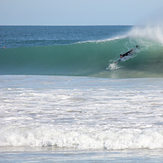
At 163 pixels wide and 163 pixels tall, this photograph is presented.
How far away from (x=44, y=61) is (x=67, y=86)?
8283 mm

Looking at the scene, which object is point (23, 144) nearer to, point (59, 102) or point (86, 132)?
point (86, 132)

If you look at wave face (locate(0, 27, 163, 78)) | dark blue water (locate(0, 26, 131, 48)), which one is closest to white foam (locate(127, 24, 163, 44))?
wave face (locate(0, 27, 163, 78))

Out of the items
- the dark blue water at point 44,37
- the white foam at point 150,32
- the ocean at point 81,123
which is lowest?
the ocean at point 81,123

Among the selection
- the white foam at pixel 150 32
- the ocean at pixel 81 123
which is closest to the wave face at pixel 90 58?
the white foam at pixel 150 32

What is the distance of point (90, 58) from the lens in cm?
1502

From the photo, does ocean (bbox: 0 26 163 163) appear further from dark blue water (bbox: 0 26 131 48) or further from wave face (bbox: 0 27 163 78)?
dark blue water (bbox: 0 26 131 48)

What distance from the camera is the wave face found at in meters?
12.6

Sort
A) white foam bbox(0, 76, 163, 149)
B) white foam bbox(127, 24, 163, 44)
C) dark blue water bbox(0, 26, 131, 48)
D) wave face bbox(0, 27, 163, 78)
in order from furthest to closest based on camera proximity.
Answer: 1. dark blue water bbox(0, 26, 131, 48)
2. white foam bbox(127, 24, 163, 44)
3. wave face bbox(0, 27, 163, 78)
4. white foam bbox(0, 76, 163, 149)

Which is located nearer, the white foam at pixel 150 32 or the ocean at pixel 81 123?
the ocean at pixel 81 123

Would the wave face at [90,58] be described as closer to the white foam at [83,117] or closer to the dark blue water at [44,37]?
→ the dark blue water at [44,37]

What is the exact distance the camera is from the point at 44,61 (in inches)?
603

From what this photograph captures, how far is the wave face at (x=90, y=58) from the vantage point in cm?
1265

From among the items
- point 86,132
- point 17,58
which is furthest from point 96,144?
Answer: point 17,58

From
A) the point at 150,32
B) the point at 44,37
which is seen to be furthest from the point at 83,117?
the point at 44,37
